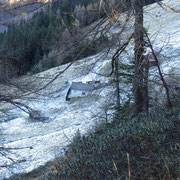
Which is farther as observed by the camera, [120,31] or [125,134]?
[120,31]

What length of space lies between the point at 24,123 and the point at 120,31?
1506 centimetres

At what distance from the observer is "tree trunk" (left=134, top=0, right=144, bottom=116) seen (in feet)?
20.3

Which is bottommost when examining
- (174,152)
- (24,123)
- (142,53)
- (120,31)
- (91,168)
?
(24,123)

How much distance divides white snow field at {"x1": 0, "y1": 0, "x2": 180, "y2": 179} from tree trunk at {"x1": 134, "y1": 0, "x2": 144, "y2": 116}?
260 mm

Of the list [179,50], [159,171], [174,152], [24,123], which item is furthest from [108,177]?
[179,50]

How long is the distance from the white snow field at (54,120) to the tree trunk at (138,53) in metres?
0.26

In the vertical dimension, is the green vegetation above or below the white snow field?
above

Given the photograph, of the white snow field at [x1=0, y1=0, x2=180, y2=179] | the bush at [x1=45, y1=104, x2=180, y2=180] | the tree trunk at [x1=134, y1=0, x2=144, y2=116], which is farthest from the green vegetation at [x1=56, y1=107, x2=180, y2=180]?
the white snow field at [x1=0, y1=0, x2=180, y2=179]

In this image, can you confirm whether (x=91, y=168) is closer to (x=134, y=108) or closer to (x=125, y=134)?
(x=125, y=134)

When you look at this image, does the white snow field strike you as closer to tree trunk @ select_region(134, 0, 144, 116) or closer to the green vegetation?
tree trunk @ select_region(134, 0, 144, 116)

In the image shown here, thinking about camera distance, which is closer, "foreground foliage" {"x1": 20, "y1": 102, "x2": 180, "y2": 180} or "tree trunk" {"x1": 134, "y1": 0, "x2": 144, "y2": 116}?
"foreground foliage" {"x1": 20, "y1": 102, "x2": 180, "y2": 180}

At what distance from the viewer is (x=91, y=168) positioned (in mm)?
4375

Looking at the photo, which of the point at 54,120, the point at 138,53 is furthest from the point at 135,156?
the point at 54,120

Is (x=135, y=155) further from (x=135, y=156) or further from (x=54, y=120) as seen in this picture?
(x=54, y=120)
